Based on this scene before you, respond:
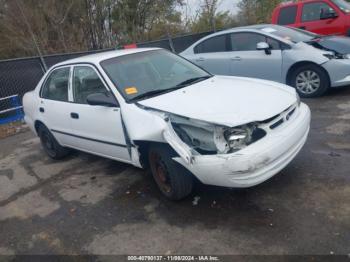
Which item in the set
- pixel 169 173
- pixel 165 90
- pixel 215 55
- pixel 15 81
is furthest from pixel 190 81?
pixel 15 81

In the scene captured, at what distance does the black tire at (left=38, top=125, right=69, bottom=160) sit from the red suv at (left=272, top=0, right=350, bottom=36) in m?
7.51

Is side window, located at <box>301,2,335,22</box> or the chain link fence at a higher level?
side window, located at <box>301,2,335,22</box>

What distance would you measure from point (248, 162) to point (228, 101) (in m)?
0.76

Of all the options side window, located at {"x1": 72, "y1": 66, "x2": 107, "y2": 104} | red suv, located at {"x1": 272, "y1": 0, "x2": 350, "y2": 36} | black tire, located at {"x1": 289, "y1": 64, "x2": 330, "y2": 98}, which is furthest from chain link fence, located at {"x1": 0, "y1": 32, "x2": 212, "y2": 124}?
red suv, located at {"x1": 272, "y1": 0, "x2": 350, "y2": 36}

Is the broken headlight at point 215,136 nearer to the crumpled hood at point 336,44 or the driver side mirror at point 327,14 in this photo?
the crumpled hood at point 336,44

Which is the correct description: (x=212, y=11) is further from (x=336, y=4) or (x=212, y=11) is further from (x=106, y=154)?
(x=106, y=154)

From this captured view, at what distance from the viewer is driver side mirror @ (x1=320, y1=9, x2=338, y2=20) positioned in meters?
9.33

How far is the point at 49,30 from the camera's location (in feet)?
52.8

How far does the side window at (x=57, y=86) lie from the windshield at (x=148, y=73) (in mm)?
909

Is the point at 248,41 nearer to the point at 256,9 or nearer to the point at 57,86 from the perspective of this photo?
the point at 57,86

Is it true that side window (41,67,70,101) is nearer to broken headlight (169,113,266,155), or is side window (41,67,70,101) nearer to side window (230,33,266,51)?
broken headlight (169,113,266,155)

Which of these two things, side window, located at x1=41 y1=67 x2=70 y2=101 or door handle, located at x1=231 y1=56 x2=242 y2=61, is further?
door handle, located at x1=231 y1=56 x2=242 y2=61

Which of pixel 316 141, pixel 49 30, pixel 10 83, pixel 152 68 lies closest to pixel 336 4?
pixel 316 141

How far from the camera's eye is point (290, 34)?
7.32 m
